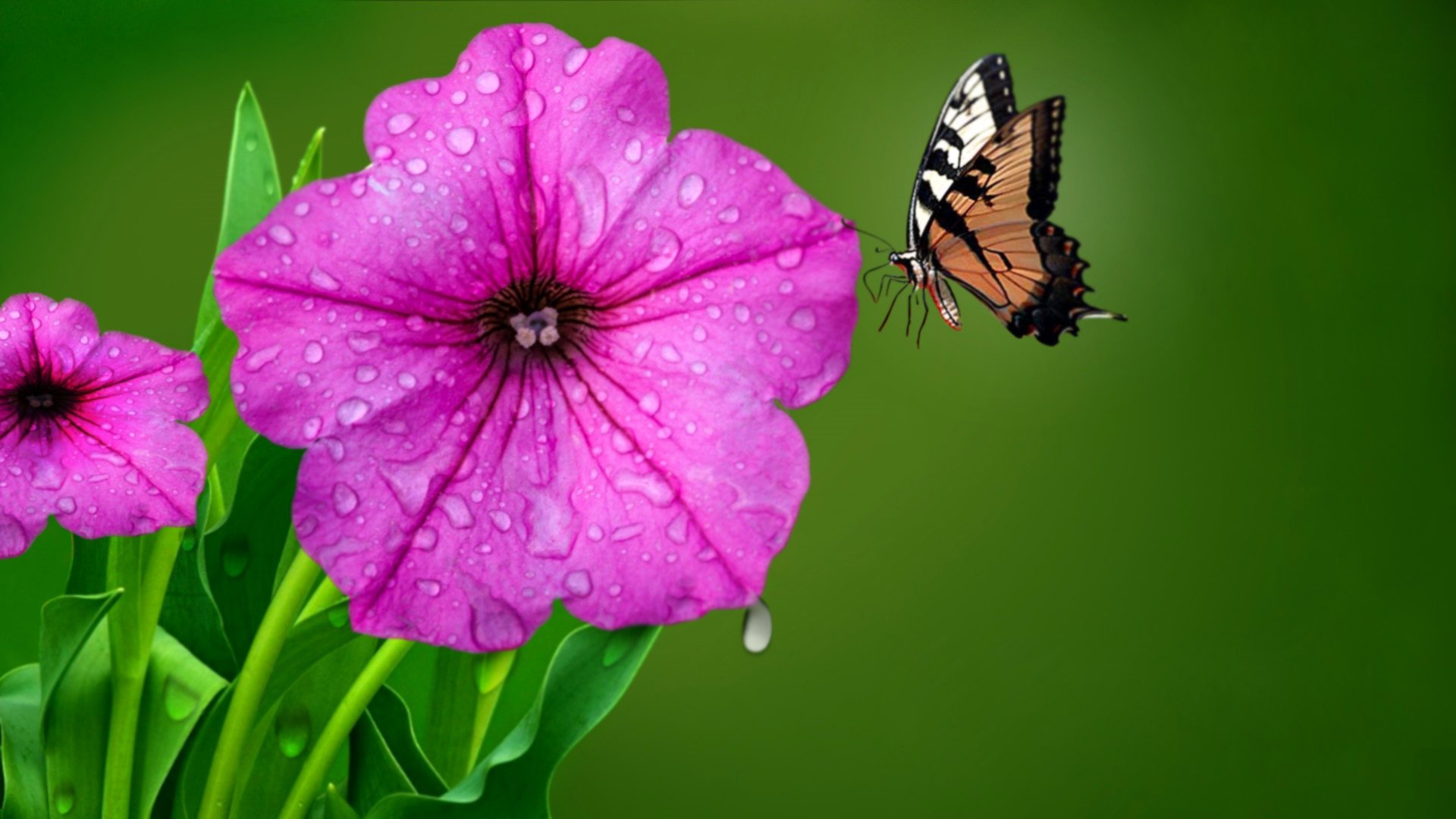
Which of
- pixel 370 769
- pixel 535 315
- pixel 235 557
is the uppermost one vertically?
pixel 535 315

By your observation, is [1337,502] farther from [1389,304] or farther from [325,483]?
[325,483]

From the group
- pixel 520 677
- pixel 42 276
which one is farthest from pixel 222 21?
pixel 520 677

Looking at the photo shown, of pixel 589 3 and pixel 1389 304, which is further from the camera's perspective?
pixel 1389 304

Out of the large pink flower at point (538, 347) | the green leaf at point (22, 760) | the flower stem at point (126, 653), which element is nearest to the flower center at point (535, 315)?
the large pink flower at point (538, 347)

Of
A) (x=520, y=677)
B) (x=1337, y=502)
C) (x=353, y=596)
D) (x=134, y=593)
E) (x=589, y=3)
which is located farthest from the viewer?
(x=1337, y=502)

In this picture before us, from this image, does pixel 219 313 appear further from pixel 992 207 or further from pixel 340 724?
pixel 992 207

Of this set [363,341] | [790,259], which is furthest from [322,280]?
[790,259]
